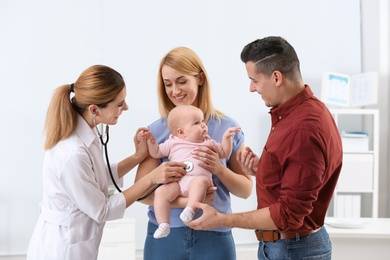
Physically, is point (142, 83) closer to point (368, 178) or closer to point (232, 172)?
point (368, 178)

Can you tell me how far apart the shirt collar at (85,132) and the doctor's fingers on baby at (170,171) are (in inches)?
10.5

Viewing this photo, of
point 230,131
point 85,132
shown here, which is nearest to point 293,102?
point 230,131

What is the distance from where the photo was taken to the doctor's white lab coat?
7.17 ft

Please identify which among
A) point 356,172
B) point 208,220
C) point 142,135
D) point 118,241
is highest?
point 142,135

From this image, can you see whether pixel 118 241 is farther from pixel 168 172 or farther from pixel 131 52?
pixel 168 172

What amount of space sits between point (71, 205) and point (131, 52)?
355 centimetres

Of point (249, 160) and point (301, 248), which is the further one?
point (249, 160)

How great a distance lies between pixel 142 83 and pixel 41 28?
1012 millimetres

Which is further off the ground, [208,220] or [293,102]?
[293,102]

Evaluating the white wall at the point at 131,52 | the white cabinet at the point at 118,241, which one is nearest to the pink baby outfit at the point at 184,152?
the white cabinet at the point at 118,241

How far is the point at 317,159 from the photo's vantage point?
201 centimetres

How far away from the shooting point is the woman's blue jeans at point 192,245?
235cm

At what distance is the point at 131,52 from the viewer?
5637 mm

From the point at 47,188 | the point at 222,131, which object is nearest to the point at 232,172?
the point at 222,131
